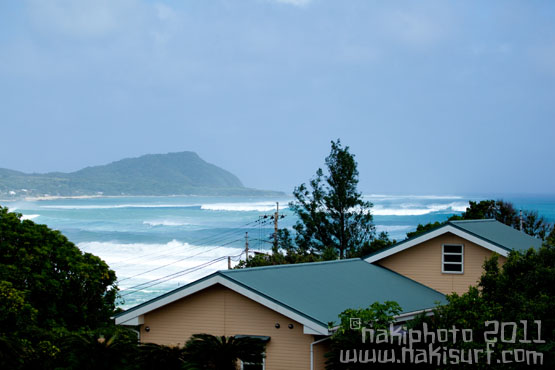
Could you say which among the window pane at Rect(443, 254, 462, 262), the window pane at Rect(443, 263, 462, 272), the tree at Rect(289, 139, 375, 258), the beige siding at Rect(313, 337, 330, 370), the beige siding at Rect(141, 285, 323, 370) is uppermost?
the tree at Rect(289, 139, 375, 258)

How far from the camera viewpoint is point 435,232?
22.8 metres

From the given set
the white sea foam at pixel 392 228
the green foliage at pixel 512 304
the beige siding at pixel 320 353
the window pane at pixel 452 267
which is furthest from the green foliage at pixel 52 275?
the white sea foam at pixel 392 228

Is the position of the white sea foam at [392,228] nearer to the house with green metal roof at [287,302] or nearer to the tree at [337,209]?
the tree at [337,209]

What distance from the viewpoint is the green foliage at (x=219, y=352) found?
579 inches

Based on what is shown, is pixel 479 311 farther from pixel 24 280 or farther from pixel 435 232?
pixel 24 280

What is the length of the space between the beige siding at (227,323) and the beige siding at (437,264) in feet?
25.7

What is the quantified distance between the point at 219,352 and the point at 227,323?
2.68m

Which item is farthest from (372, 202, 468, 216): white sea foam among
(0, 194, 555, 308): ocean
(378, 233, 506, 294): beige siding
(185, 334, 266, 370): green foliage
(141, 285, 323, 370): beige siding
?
(185, 334, 266, 370): green foliage

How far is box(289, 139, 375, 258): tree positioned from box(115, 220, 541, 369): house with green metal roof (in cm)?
2181

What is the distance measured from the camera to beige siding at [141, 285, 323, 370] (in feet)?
55.1

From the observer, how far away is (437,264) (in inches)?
915

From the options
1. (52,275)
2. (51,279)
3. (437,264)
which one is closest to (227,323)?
(437,264)

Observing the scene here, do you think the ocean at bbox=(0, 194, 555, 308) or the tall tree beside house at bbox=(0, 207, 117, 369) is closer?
the tall tree beside house at bbox=(0, 207, 117, 369)

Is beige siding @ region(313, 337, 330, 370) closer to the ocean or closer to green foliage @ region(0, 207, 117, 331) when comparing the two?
green foliage @ region(0, 207, 117, 331)
